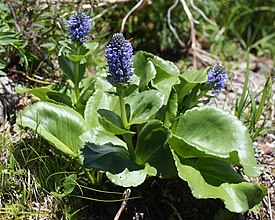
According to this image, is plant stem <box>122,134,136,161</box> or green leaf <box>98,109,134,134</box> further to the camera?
plant stem <box>122,134,136,161</box>

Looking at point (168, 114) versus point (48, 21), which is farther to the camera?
point (48, 21)

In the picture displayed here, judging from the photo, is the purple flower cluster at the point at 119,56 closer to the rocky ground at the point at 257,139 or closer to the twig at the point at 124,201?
the twig at the point at 124,201

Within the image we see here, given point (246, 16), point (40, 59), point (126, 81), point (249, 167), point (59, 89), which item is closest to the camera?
point (126, 81)

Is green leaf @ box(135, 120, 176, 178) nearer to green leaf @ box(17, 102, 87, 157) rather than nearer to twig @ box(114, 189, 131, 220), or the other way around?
twig @ box(114, 189, 131, 220)

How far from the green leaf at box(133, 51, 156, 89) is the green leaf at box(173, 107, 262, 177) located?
0.83 ft

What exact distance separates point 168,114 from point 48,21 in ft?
3.69

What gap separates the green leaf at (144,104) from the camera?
2.28 m

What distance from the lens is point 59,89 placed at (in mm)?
2799

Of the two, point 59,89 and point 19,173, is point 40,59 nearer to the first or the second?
point 59,89

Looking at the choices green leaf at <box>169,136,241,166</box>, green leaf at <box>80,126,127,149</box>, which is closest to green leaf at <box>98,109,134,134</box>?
green leaf at <box>80,126,127,149</box>

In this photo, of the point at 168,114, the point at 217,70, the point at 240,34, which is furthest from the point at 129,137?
the point at 240,34

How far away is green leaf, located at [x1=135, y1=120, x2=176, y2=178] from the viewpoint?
2.40 metres

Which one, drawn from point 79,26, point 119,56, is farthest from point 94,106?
point 119,56

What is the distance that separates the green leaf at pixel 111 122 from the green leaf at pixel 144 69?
1.05 ft
